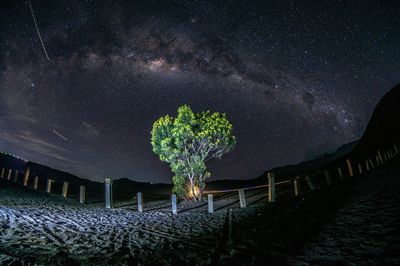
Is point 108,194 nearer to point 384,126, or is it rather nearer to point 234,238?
point 234,238

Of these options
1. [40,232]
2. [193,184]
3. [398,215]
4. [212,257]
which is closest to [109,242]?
[40,232]

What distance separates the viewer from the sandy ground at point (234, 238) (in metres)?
5.25

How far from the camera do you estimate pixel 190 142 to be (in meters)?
18.4

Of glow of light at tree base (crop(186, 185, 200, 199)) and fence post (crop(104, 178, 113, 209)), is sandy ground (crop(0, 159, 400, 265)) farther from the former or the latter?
glow of light at tree base (crop(186, 185, 200, 199))

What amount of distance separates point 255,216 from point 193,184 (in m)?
9.07

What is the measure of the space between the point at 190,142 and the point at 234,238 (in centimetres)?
1177

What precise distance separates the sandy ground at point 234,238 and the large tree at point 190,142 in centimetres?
824

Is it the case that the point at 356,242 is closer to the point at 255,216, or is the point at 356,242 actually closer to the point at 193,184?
the point at 255,216

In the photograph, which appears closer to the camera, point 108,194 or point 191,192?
point 108,194

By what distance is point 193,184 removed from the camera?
18.8m

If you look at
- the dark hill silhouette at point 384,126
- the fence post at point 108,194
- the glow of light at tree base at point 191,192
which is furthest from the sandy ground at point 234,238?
the dark hill silhouette at point 384,126

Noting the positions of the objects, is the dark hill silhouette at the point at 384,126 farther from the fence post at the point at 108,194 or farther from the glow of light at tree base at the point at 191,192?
the fence post at the point at 108,194

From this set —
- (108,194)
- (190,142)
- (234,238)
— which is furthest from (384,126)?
(108,194)

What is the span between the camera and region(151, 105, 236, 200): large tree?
17594 millimetres
